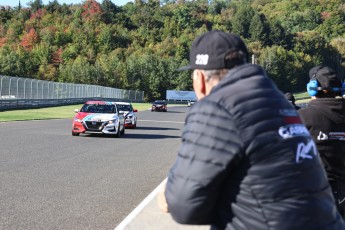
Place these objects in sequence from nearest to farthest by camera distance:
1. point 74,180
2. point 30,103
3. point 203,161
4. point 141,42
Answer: point 203,161 → point 74,180 → point 30,103 → point 141,42

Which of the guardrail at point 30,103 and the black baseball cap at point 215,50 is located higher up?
the black baseball cap at point 215,50

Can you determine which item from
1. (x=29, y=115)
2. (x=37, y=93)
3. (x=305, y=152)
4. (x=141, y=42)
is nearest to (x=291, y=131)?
(x=305, y=152)

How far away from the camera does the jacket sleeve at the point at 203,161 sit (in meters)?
2.11

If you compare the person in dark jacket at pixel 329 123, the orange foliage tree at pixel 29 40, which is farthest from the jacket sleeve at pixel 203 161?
the orange foliage tree at pixel 29 40

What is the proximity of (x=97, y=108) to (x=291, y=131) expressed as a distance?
1998 centimetres

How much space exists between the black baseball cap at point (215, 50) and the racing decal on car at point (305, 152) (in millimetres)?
481

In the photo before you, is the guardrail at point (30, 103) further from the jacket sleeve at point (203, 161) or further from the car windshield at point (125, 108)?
the jacket sleeve at point (203, 161)

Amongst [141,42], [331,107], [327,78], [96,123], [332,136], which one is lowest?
[96,123]

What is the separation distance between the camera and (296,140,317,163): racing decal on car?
2.17 metres

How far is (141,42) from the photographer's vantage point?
562ft

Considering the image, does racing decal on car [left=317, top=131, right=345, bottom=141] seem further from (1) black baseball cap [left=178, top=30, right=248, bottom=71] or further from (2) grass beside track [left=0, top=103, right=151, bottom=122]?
(2) grass beside track [left=0, top=103, right=151, bottom=122]

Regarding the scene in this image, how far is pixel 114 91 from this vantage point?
99250 mm

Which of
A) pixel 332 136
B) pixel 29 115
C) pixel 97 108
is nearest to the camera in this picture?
pixel 332 136

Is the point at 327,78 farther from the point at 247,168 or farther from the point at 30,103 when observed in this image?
the point at 30,103
